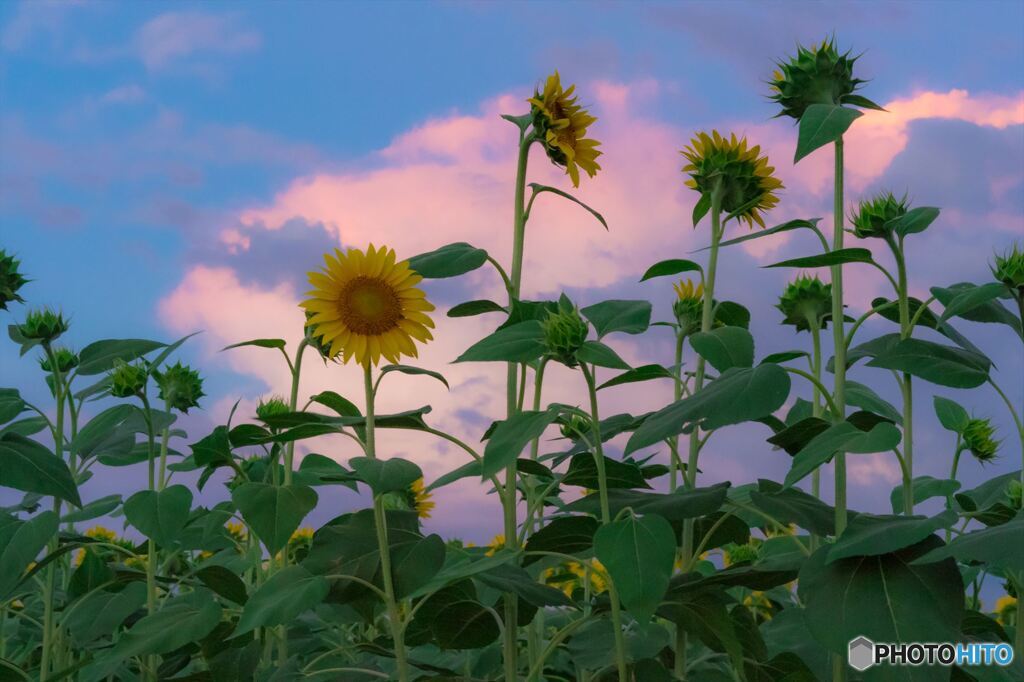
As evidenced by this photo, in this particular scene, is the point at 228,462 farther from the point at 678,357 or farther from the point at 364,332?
the point at 678,357

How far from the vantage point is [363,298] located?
1.81 metres

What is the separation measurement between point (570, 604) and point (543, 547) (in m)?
0.14

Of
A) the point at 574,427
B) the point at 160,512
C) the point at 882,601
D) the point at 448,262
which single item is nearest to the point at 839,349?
the point at 882,601

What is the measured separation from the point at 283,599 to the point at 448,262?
0.65 m

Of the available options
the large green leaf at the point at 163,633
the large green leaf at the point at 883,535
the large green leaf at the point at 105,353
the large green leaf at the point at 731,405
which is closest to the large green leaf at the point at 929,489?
the large green leaf at the point at 883,535

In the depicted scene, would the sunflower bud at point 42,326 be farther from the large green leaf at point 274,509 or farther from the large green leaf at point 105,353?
the large green leaf at point 274,509

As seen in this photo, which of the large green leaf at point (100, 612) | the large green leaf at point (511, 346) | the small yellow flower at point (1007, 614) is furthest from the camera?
the small yellow flower at point (1007, 614)

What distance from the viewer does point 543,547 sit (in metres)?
1.74

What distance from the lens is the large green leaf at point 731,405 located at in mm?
1413

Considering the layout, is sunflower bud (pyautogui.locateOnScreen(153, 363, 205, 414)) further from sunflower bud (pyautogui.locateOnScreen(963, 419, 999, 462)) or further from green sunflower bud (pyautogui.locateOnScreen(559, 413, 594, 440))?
sunflower bud (pyautogui.locateOnScreen(963, 419, 999, 462))

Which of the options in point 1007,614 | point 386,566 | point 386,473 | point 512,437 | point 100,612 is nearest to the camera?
point 512,437

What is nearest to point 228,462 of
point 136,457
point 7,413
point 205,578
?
point 205,578

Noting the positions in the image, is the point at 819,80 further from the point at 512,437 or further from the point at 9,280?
the point at 9,280

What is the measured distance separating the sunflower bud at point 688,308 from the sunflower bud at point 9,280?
1593 millimetres
